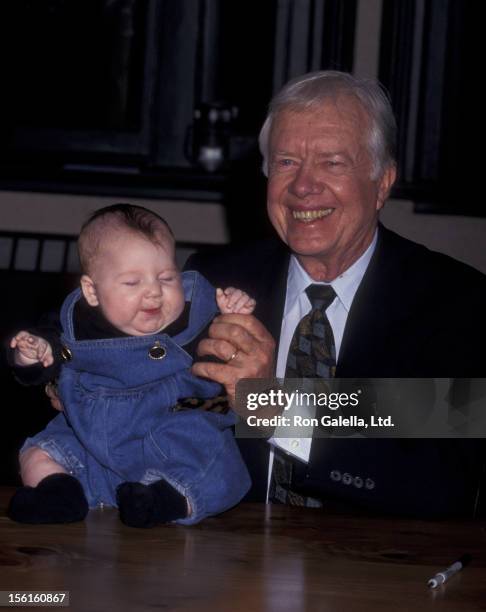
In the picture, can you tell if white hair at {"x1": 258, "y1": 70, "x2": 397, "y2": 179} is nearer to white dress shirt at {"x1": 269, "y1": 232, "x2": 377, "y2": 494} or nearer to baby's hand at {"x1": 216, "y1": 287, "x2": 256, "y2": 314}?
white dress shirt at {"x1": 269, "y1": 232, "x2": 377, "y2": 494}

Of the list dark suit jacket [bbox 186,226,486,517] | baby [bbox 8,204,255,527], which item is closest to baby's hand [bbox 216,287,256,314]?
baby [bbox 8,204,255,527]

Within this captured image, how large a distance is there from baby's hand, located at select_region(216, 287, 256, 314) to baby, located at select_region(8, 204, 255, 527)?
0.06m

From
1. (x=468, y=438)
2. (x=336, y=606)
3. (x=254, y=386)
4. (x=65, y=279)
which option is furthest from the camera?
(x=65, y=279)

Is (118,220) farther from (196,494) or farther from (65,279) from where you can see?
(65,279)

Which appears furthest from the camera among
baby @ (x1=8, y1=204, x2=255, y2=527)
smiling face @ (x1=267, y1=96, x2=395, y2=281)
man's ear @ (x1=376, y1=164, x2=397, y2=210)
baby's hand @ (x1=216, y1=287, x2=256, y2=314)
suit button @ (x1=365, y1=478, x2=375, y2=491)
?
man's ear @ (x1=376, y1=164, x2=397, y2=210)

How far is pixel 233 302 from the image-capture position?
5.24ft

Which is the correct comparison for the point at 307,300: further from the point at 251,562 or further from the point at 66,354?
the point at 251,562

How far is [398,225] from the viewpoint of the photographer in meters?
3.60

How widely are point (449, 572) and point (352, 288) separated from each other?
87cm

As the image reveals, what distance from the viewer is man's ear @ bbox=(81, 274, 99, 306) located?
60.6 inches

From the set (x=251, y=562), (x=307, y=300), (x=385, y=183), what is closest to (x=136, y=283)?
(x=251, y=562)

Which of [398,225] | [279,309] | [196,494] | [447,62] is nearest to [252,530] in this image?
[196,494]

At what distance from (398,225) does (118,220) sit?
219 cm

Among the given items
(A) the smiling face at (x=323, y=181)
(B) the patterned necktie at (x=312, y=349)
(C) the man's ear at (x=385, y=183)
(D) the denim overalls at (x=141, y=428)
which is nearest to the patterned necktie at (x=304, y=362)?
(B) the patterned necktie at (x=312, y=349)
